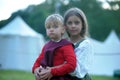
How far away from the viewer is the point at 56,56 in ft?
9.80

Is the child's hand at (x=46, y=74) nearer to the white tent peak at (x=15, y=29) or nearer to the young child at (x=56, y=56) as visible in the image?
the young child at (x=56, y=56)

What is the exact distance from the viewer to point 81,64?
10.1 ft

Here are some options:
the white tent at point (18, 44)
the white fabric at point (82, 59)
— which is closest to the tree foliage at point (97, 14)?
the white tent at point (18, 44)

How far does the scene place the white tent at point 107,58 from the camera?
2303 cm

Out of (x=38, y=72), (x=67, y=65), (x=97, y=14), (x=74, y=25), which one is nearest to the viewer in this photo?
(x=67, y=65)

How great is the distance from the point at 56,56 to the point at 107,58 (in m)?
20.5

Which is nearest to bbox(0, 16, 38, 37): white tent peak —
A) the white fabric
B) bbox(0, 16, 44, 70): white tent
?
bbox(0, 16, 44, 70): white tent

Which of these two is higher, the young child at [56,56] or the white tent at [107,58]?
the young child at [56,56]

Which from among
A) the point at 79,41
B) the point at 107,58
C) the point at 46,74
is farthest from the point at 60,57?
the point at 107,58

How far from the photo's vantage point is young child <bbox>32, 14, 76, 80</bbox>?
2938 mm

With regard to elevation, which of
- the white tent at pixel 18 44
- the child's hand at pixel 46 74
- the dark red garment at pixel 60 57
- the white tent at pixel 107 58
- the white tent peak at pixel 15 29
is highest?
the dark red garment at pixel 60 57

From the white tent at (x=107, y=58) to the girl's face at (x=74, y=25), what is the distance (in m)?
19.9

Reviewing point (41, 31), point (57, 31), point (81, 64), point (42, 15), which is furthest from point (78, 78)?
point (42, 15)

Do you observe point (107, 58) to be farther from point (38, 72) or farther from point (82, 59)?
point (38, 72)
